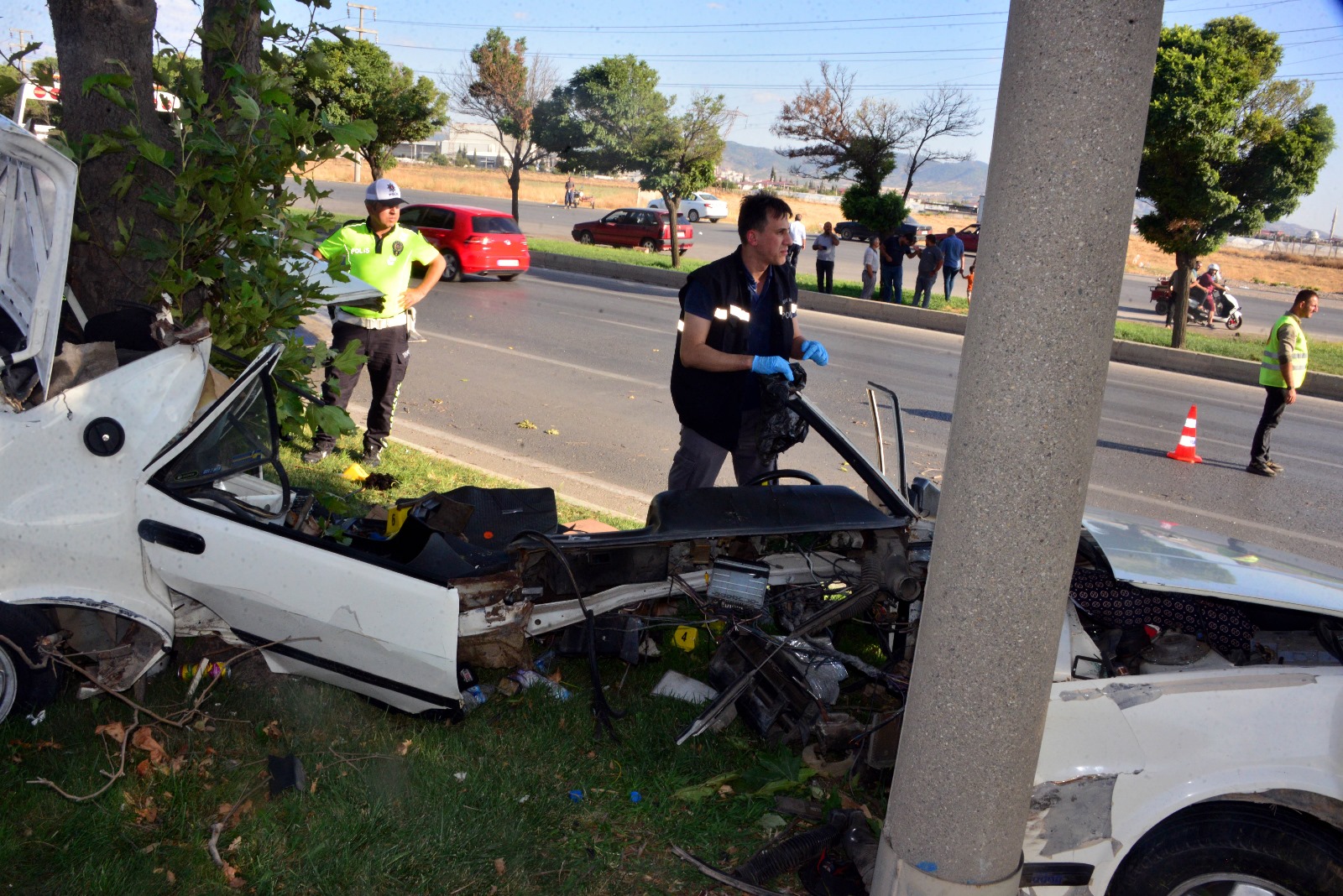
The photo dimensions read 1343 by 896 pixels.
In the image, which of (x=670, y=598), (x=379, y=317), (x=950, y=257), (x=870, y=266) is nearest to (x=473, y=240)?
(x=870, y=266)

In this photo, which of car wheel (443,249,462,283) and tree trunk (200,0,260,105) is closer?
tree trunk (200,0,260,105)

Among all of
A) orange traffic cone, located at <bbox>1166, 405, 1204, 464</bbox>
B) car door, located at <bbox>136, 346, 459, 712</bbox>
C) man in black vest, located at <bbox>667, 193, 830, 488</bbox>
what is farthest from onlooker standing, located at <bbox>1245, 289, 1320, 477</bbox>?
car door, located at <bbox>136, 346, 459, 712</bbox>

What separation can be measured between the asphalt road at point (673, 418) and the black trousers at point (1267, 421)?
8.5 inches

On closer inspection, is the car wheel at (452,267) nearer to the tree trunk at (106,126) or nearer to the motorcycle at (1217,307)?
the tree trunk at (106,126)

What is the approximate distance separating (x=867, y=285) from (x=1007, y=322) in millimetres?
18708

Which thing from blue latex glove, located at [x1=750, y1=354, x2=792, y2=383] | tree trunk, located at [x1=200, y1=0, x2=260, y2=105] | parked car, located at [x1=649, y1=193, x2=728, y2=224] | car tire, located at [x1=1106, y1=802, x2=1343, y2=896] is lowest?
car tire, located at [x1=1106, y1=802, x2=1343, y2=896]

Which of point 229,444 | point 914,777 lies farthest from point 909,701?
point 229,444

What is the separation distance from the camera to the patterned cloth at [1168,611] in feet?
10.7

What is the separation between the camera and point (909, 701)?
7.86ft

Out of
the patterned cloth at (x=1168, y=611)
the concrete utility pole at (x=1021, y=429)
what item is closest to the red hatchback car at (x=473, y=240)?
the patterned cloth at (x=1168, y=611)

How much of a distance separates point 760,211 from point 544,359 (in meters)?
7.11

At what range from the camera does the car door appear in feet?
10.5

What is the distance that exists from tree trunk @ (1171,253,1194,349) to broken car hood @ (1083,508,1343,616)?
1523cm

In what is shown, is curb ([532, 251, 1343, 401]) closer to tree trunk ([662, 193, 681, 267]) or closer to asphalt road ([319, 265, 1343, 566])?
asphalt road ([319, 265, 1343, 566])
